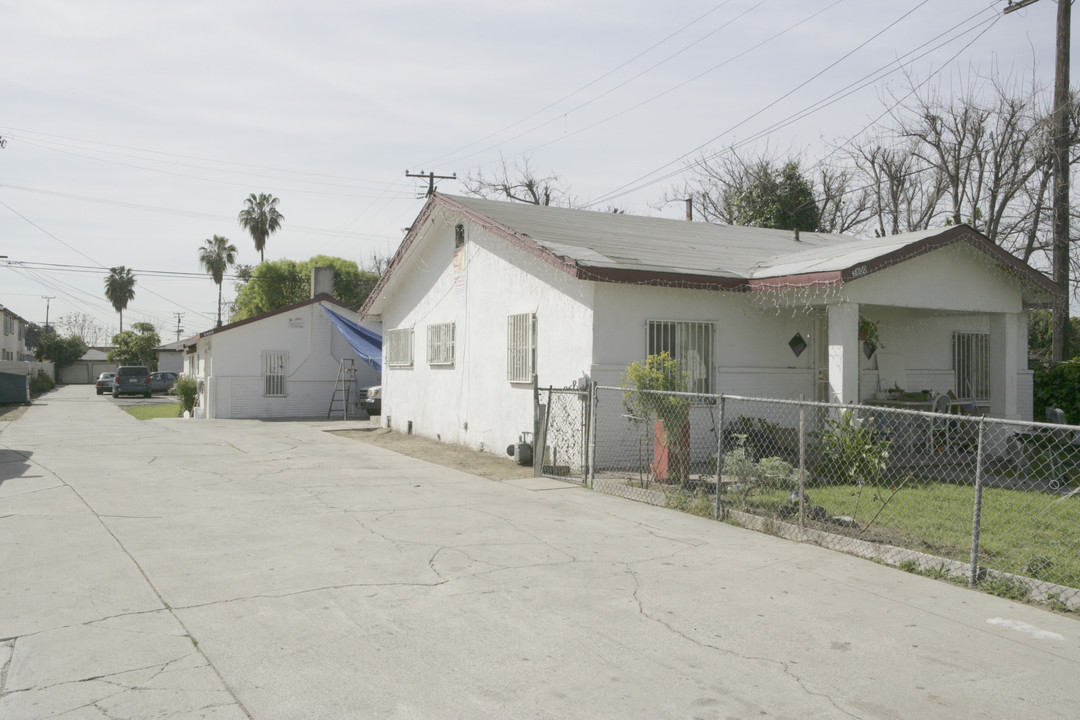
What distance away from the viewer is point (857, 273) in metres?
11.1

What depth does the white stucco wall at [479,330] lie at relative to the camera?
1279 cm

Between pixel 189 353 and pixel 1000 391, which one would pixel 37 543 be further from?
pixel 189 353

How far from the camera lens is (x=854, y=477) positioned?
1073 cm

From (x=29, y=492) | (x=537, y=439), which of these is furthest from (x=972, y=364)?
(x=29, y=492)

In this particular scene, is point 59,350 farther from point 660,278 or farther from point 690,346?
point 660,278

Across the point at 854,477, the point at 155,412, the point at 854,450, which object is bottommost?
the point at 155,412

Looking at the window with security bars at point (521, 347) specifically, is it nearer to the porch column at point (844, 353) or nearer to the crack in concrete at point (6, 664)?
the porch column at point (844, 353)

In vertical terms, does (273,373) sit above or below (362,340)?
below

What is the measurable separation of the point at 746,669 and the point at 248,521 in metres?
5.59

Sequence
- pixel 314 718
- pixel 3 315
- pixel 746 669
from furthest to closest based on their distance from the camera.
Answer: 1. pixel 3 315
2. pixel 746 669
3. pixel 314 718

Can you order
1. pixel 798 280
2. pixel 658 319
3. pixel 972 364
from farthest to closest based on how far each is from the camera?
pixel 972 364 → pixel 658 319 → pixel 798 280

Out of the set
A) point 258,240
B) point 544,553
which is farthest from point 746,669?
point 258,240

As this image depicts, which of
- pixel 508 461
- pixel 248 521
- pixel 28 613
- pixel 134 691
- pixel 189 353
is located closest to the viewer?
pixel 134 691

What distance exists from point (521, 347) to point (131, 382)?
40114 mm
